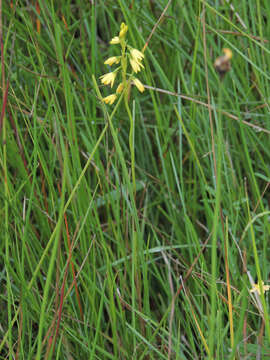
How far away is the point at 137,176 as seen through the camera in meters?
1.76

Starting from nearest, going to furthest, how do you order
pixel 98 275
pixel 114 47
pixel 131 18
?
1. pixel 98 275
2. pixel 131 18
3. pixel 114 47

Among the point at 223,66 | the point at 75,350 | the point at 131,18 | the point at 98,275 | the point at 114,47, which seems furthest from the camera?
the point at 114,47

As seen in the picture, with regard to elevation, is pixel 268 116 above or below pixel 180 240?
above

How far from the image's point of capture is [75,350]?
1.25 metres

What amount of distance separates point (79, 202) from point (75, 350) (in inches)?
15.0

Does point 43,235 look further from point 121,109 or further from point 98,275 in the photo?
point 121,109

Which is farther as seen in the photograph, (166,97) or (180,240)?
(166,97)

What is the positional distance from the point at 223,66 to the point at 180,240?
1048 millimetres

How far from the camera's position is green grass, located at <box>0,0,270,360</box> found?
4.17 ft

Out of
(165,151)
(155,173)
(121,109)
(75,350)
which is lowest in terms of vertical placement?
(75,350)

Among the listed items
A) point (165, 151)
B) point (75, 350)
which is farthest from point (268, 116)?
point (75, 350)

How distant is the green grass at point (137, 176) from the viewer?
1.27 meters

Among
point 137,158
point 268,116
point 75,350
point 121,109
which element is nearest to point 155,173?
point 137,158

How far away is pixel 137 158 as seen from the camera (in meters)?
1.79
